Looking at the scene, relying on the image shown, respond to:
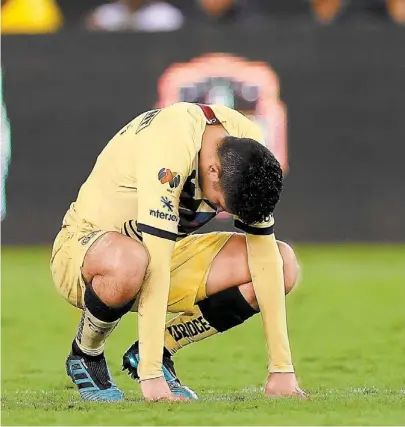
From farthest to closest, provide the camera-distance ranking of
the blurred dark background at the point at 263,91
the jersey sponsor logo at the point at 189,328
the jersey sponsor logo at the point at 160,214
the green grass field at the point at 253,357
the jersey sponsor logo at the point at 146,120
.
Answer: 1. the blurred dark background at the point at 263,91
2. the jersey sponsor logo at the point at 189,328
3. the jersey sponsor logo at the point at 146,120
4. the jersey sponsor logo at the point at 160,214
5. the green grass field at the point at 253,357

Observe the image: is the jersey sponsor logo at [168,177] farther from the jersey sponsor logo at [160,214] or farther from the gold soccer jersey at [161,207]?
the jersey sponsor logo at [160,214]

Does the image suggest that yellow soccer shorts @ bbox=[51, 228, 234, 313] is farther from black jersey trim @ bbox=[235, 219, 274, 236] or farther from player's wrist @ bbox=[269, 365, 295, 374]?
player's wrist @ bbox=[269, 365, 295, 374]

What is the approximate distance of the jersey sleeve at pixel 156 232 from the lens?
474cm

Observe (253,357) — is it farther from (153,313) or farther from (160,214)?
(160,214)

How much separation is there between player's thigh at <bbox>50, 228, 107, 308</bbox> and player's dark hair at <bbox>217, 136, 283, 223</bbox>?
0.64m

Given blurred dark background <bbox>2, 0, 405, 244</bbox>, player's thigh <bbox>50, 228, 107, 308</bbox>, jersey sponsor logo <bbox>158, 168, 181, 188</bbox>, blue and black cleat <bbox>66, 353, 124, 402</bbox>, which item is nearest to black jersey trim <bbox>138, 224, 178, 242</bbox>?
jersey sponsor logo <bbox>158, 168, 181, 188</bbox>

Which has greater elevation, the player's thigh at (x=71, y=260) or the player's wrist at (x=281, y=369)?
the player's thigh at (x=71, y=260)

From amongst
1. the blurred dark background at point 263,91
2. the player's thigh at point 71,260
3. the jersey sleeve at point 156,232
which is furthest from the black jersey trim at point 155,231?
the blurred dark background at point 263,91

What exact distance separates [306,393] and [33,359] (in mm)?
1935

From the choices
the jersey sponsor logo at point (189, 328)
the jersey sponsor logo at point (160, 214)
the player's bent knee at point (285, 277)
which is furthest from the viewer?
the jersey sponsor logo at point (189, 328)

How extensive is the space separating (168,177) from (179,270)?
686 millimetres

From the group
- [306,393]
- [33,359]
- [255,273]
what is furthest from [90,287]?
[33,359]

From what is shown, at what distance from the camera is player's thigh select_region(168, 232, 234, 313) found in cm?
532

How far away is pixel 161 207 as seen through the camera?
4742 millimetres
